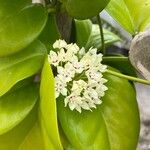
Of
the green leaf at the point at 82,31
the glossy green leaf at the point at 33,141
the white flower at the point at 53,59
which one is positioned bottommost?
the glossy green leaf at the point at 33,141

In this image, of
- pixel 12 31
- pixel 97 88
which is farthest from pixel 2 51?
pixel 97 88

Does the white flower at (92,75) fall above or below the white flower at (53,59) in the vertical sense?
below

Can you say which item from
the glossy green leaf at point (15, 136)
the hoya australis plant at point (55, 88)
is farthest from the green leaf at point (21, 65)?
the glossy green leaf at point (15, 136)

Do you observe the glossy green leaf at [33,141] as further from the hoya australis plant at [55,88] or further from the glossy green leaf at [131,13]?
the glossy green leaf at [131,13]

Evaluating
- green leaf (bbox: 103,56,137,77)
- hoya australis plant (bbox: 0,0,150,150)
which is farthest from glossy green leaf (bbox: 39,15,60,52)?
green leaf (bbox: 103,56,137,77)

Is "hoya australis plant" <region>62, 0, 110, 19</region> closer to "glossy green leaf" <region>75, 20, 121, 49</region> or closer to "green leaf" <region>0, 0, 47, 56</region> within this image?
"green leaf" <region>0, 0, 47, 56</region>

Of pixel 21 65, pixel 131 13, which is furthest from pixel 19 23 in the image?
pixel 131 13

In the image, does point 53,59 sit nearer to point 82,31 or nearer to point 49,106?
point 49,106

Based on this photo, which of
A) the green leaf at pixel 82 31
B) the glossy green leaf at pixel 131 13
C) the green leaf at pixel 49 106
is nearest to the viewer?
the green leaf at pixel 49 106
